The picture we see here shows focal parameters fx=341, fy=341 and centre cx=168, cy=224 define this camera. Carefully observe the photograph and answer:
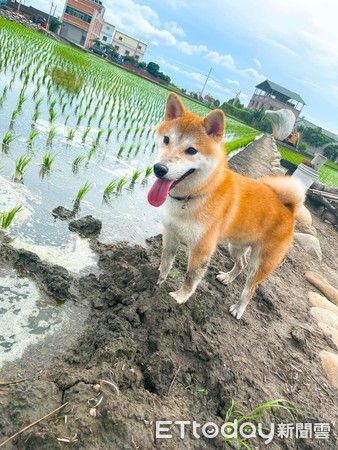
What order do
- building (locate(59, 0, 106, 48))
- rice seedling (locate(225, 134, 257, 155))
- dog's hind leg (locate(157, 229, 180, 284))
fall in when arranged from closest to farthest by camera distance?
dog's hind leg (locate(157, 229, 180, 284)) → rice seedling (locate(225, 134, 257, 155)) → building (locate(59, 0, 106, 48))

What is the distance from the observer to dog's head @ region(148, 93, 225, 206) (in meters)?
2.72

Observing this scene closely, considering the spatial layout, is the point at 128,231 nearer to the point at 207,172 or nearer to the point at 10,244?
the point at 10,244

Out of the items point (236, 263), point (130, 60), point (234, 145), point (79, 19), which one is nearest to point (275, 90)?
point (130, 60)

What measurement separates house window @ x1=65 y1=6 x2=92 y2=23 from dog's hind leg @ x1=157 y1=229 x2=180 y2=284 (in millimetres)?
65443

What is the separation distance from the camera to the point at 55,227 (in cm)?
416

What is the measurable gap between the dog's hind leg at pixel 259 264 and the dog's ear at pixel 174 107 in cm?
163

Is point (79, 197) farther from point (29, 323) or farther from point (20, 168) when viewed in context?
point (29, 323)

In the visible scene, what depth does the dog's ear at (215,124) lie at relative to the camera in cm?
293

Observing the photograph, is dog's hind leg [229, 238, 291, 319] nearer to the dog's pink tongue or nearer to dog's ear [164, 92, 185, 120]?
the dog's pink tongue

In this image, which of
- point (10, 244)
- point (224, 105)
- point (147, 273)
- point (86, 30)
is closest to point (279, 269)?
point (147, 273)

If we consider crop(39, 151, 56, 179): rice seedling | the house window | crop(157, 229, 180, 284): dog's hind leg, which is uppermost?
the house window

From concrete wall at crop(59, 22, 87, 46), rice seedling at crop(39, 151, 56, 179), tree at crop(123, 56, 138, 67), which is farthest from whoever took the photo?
concrete wall at crop(59, 22, 87, 46)

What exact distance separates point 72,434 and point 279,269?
185 inches

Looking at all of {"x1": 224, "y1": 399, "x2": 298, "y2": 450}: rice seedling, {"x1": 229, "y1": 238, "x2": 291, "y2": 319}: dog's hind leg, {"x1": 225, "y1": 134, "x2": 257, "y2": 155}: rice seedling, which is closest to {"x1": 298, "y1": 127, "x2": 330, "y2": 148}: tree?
{"x1": 225, "y1": 134, "x2": 257, "y2": 155}: rice seedling
